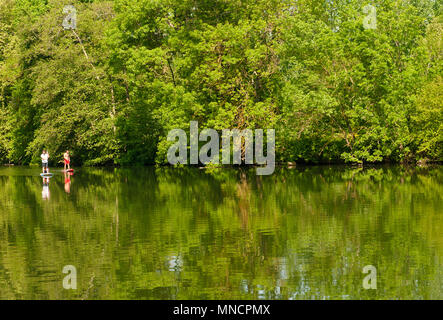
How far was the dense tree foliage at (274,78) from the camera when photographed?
44031mm

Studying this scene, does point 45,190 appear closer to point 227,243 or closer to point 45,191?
point 45,191

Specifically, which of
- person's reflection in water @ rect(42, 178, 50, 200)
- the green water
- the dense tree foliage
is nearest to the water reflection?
person's reflection in water @ rect(42, 178, 50, 200)

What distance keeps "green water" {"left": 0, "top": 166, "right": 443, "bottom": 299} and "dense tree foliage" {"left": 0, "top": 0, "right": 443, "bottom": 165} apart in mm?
17119

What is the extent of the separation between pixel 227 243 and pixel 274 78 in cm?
3217

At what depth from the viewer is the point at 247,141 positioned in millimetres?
44188

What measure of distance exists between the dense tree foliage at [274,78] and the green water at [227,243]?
1712 cm

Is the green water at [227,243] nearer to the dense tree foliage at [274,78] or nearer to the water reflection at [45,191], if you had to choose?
the water reflection at [45,191]

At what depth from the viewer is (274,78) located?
151 feet

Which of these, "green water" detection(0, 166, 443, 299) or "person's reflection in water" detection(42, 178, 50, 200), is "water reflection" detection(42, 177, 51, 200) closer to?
"person's reflection in water" detection(42, 178, 50, 200)

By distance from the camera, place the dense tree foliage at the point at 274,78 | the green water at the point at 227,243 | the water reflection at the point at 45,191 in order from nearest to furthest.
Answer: the green water at the point at 227,243 < the water reflection at the point at 45,191 < the dense tree foliage at the point at 274,78

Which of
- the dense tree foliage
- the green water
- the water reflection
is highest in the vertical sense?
the dense tree foliage

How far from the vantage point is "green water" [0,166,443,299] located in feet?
35.7

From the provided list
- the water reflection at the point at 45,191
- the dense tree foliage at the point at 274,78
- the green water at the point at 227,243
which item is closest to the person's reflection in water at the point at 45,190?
the water reflection at the point at 45,191

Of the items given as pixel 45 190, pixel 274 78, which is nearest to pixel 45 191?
pixel 45 190
